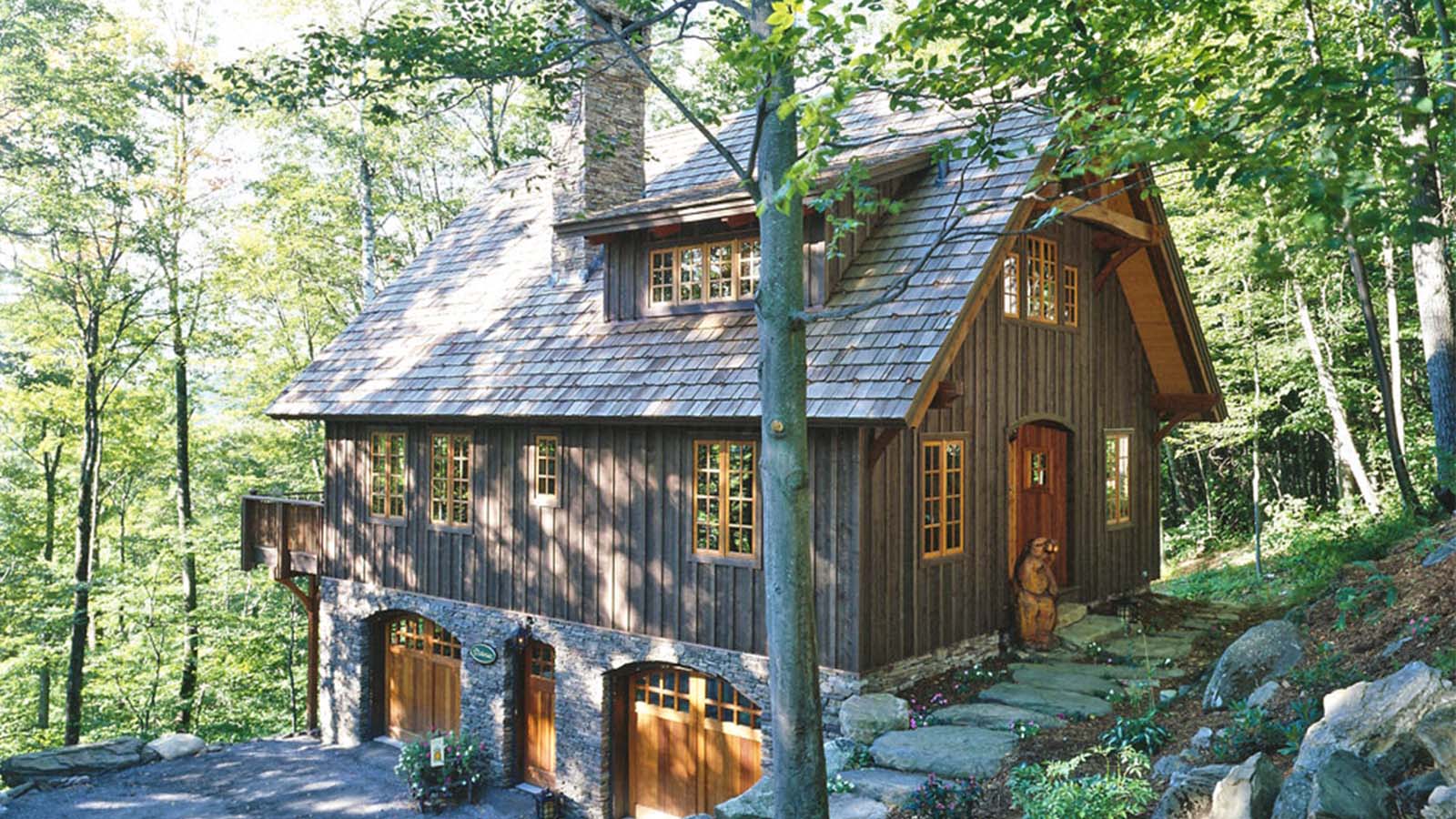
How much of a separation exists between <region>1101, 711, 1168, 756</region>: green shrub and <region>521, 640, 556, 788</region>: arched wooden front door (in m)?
7.07

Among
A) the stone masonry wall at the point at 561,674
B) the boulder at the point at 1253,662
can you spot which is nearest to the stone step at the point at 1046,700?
the boulder at the point at 1253,662

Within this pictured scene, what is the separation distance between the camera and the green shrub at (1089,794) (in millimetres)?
5543

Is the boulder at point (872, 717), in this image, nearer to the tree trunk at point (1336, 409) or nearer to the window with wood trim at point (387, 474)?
the window with wood trim at point (387, 474)

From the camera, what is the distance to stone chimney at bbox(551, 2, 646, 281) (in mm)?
13070

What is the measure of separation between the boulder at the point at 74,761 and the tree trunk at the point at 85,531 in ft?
14.7

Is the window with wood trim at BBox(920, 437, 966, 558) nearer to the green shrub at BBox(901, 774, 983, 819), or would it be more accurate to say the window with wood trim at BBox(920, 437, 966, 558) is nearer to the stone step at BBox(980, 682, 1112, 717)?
the stone step at BBox(980, 682, 1112, 717)

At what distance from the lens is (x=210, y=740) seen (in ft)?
64.9

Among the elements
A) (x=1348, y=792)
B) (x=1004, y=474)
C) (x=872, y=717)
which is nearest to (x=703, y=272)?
(x=1004, y=474)

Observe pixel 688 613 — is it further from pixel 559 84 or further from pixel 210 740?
pixel 210 740

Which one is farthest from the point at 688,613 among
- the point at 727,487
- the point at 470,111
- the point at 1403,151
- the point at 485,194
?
the point at 470,111

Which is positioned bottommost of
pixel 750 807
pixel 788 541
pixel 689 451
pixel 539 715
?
pixel 539 715

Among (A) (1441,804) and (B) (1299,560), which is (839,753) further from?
(B) (1299,560)

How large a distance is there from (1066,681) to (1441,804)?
5.40 metres

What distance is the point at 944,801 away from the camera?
657cm
